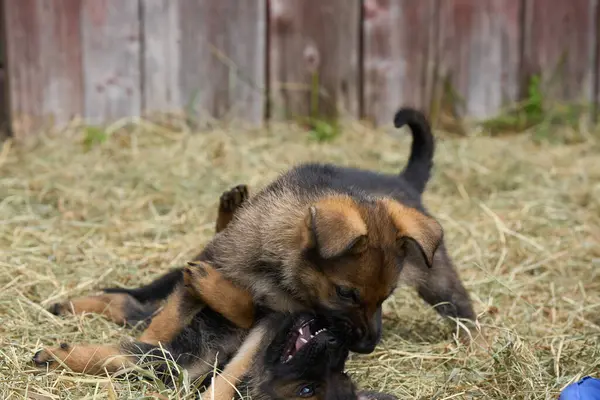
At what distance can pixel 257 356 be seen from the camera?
12.7ft

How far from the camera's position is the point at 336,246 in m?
3.56

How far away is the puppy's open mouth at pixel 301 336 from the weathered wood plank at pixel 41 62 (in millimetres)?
3791

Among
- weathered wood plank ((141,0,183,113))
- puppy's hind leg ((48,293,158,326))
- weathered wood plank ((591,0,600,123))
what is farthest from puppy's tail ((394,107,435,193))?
weathered wood plank ((591,0,600,123))

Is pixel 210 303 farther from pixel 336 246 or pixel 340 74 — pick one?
pixel 340 74

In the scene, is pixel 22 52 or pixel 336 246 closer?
pixel 336 246

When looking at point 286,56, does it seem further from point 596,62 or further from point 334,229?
point 334,229

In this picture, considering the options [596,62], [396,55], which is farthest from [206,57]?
[596,62]

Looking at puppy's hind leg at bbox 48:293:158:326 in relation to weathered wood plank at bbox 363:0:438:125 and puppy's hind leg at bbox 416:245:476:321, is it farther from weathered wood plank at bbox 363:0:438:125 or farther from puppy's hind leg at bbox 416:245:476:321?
weathered wood plank at bbox 363:0:438:125

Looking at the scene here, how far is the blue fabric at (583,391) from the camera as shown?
3.28 m

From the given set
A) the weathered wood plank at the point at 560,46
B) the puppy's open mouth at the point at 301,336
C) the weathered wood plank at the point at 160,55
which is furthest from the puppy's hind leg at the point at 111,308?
the weathered wood plank at the point at 560,46

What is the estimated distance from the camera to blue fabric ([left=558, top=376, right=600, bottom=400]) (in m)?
3.28

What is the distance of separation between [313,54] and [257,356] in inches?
161

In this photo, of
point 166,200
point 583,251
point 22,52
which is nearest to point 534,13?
point 583,251

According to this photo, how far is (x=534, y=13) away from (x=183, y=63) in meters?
2.96
